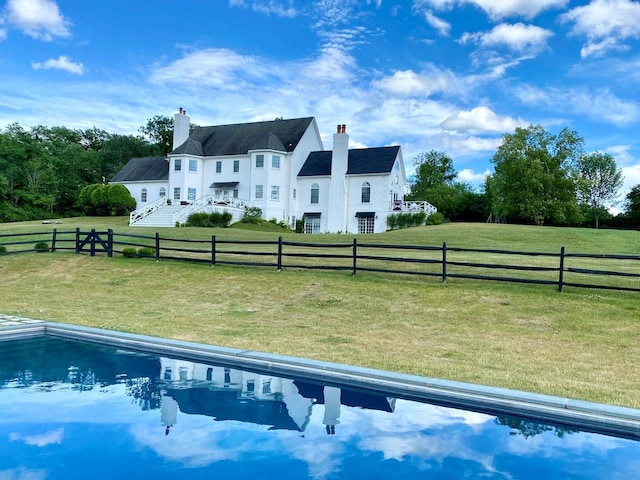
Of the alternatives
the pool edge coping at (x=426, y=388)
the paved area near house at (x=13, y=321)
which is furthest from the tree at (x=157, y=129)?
the pool edge coping at (x=426, y=388)

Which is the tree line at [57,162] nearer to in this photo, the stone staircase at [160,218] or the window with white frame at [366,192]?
the stone staircase at [160,218]

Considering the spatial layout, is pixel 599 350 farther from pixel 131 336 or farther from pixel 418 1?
pixel 418 1

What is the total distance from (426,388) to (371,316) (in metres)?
5.95

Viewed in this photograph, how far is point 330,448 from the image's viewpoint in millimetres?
5293

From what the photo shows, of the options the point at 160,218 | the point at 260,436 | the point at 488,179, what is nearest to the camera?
the point at 260,436

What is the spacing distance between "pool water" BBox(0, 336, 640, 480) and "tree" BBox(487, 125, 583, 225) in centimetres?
5126

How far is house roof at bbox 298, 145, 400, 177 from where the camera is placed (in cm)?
4289

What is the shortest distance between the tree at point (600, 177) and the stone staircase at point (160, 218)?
55.3 meters

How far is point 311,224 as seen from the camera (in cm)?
4478

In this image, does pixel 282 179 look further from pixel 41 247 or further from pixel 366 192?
pixel 41 247

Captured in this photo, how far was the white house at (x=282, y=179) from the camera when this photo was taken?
1677 inches

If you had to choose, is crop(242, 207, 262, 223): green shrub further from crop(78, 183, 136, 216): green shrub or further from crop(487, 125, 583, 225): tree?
crop(487, 125, 583, 225): tree

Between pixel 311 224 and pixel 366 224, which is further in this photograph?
pixel 311 224

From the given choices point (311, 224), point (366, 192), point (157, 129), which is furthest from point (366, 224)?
point (157, 129)
